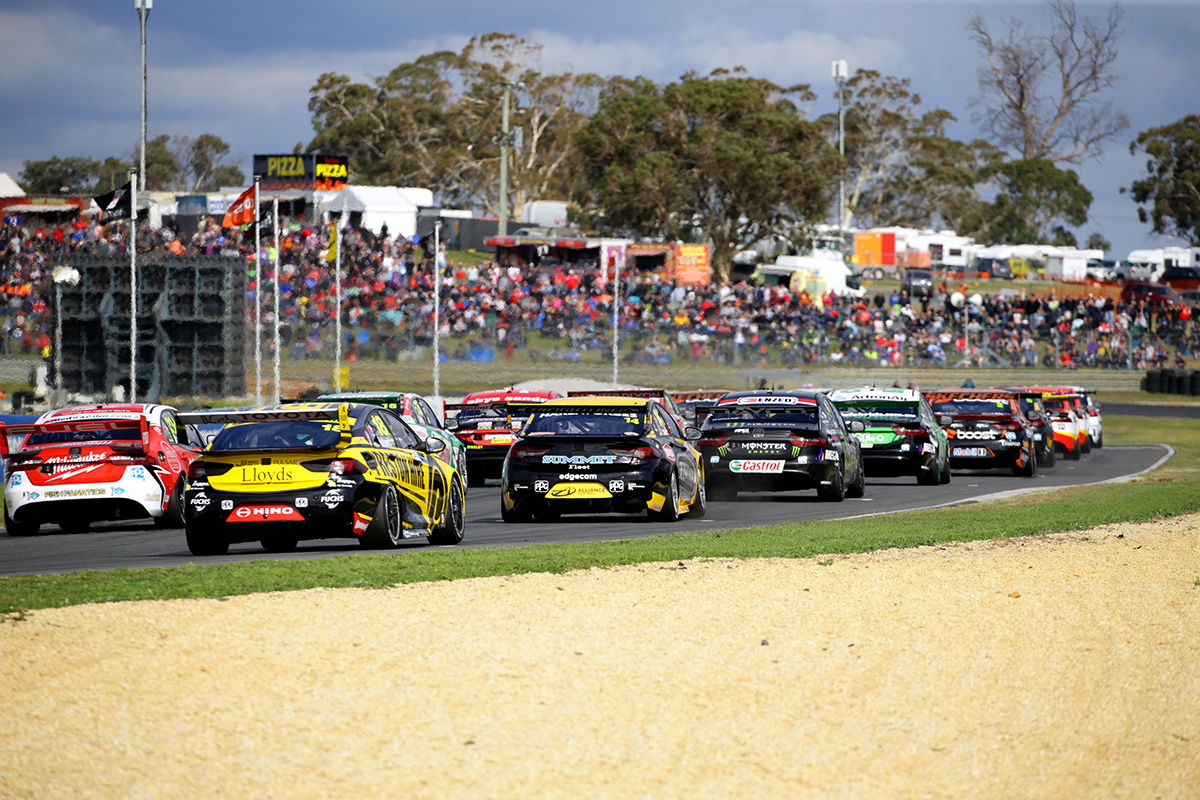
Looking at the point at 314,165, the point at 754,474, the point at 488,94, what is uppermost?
the point at 488,94

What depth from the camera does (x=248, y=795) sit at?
633cm

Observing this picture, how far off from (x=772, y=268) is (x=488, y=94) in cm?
3019

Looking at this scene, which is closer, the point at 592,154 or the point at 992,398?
the point at 992,398

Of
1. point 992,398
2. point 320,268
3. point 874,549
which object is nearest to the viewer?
point 874,549

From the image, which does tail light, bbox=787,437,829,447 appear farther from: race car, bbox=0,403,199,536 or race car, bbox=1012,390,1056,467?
race car, bbox=1012,390,1056,467

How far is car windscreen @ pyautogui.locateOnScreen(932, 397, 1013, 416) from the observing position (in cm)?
2927

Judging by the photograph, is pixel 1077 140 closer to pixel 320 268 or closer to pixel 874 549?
pixel 320 268

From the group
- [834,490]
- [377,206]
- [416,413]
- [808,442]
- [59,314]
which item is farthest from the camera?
[377,206]

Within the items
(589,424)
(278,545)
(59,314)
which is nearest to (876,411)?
(589,424)

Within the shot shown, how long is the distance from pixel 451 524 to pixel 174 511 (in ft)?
14.0

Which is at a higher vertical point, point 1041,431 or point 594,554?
point 594,554

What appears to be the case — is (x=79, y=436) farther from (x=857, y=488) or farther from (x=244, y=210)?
(x=244, y=210)

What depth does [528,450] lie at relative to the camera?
1791cm

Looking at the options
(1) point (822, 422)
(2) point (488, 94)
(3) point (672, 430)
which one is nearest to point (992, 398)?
(1) point (822, 422)
